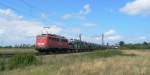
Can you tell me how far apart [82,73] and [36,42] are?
38.6 m

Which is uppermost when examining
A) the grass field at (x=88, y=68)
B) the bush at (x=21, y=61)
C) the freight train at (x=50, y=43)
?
the freight train at (x=50, y=43)

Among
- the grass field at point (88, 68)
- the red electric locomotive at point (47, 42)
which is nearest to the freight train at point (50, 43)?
the red electric locomotive at point (47, 42)

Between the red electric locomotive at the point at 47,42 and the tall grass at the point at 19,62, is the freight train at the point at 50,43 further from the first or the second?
the tall grass at the point at 19,62

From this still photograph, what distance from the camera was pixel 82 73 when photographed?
56.5ft

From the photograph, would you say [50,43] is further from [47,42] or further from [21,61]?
[21,61]

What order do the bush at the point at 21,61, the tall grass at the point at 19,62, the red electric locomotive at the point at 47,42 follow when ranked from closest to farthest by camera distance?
the tall grass at the point at 19,62
the bush at the point at 21,61
the red electric locomotive at the point at 47,42

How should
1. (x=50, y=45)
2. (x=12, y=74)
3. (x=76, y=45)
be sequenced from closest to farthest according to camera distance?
1. (x=12, y=74)
2. (x=50, y=45)
3. (x=76, y=45)

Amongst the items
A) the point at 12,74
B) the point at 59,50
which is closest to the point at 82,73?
the point at 12,74

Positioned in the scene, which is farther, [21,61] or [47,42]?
[47,42]

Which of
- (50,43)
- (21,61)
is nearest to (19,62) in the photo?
(21,61)

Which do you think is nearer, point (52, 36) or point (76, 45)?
point (52, 36)

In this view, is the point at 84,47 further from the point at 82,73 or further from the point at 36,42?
the point at 82,73

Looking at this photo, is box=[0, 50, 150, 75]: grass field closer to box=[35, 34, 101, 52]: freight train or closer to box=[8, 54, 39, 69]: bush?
box=[8, 54, 39, 69]: bush

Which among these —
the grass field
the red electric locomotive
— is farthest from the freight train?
the grass field
